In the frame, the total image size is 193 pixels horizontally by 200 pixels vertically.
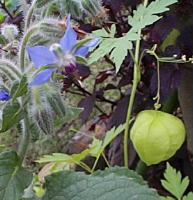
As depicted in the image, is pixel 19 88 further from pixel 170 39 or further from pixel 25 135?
pixel 170 39

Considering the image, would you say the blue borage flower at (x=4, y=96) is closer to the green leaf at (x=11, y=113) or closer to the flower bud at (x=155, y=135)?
the green leaf at (x=11, y=113)

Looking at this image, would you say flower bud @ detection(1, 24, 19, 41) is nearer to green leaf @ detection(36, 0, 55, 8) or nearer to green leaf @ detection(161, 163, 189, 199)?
green leaf @ detection(36, 0, 55, 8)

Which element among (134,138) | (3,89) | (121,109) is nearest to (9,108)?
(3,89)

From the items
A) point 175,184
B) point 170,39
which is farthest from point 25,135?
point 170,39

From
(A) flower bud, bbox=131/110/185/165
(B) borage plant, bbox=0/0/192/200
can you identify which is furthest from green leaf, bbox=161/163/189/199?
(B) borage plant, bbox=0/0/192/200

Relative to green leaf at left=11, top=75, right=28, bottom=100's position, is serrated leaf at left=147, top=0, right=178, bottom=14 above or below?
above

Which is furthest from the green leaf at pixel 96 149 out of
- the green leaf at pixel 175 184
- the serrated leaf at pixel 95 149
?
the green leaf at pixel 175 184
